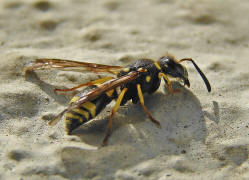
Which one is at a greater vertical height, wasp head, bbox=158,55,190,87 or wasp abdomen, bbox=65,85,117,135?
wasp head, bbox=158,55,190,87

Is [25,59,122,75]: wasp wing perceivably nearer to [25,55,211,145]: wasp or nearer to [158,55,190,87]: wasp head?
[25,55,211,145]: wasp

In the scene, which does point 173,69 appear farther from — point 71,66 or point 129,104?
point 71,66

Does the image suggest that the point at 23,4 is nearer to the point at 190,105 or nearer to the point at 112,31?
the point at 112,31

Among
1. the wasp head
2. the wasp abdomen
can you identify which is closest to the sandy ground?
the wasp abdomen

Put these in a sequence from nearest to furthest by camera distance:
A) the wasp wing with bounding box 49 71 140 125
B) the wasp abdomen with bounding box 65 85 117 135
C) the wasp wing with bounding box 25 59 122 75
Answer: the wasp wing with bounding box 49 71 140 125 → the wasp abdomen with bounding box 65 85 117 135 → the wasp wing with bounding box 25 59 122 75

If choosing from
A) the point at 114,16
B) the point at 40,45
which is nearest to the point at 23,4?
the point at 40,45

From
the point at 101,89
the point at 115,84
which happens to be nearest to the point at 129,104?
the point at 115,84

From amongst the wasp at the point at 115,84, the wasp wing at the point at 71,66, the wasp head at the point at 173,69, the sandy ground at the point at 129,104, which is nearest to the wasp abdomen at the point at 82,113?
the wasp at the point at 115,84
